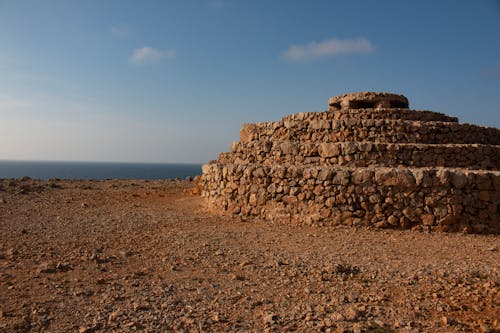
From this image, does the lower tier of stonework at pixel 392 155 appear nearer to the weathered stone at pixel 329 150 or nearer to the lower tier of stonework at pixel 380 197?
the weathered stone at pixel 329 150

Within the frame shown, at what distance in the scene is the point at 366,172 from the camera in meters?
8.83

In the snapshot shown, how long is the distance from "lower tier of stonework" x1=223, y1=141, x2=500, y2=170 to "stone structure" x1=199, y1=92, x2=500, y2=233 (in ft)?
0.09

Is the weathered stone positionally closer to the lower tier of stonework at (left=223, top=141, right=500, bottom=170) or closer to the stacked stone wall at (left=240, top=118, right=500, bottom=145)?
the lower tier of stonework at (left=223, top=141, right=500, bottom=170)

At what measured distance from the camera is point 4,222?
930 cm

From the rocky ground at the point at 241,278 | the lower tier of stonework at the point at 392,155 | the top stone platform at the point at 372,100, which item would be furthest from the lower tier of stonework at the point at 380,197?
the top stone platform at the point at 372,100

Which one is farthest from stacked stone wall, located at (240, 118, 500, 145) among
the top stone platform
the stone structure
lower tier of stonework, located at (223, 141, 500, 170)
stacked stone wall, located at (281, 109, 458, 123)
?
the top stone platform

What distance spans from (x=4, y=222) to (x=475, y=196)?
1171cm

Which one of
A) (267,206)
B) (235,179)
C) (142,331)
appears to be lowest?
(142,331)

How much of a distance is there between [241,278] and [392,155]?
22.4ft

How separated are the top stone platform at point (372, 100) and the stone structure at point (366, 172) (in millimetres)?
40

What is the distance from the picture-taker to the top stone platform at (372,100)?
14236 millimetres

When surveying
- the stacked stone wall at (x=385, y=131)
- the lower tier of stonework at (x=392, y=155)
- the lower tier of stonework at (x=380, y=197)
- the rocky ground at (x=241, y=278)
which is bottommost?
the rocky ground at (x=241, y=278)

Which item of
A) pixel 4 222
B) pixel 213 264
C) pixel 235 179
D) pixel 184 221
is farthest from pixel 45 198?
pixel 213 264

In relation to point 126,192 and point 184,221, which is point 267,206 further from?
point 126,192
